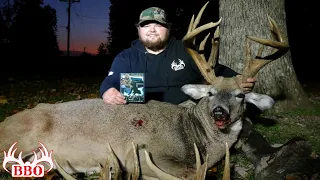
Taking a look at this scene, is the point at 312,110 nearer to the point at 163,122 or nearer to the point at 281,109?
the point at 281,109

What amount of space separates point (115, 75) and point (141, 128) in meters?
1.12

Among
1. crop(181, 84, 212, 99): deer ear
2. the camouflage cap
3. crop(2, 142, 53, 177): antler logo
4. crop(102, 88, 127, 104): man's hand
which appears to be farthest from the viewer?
the camouflage cap

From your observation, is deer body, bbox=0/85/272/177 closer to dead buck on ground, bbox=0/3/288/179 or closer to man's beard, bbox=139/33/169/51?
dead buck on ground, bbox=0/3/288/179

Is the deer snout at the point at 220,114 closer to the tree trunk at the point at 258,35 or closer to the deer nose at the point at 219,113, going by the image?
the deer nose at the point at 219,113

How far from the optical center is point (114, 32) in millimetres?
35938

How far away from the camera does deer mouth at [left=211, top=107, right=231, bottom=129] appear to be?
394cm

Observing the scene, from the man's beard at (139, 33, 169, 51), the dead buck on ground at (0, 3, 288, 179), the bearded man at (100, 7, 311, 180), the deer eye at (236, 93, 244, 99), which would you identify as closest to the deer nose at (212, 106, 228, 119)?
the dead buck on ground at (0, 3, 288, 179)

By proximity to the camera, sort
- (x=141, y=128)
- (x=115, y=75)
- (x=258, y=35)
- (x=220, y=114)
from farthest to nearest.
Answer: (x=258, y=35), (x=115, y=75), (x=141, y=128), (x=220, y=114)

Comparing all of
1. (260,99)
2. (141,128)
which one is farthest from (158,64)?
(260,99)

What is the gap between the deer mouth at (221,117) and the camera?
3940 mm

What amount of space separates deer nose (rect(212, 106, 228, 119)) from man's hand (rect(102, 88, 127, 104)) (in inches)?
42.7

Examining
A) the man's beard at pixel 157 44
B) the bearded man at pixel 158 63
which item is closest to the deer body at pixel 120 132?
the bearded man at pixel 158 63

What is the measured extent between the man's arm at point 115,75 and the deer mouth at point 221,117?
147 cm

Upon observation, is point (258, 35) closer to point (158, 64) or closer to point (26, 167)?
point (158, 64)
